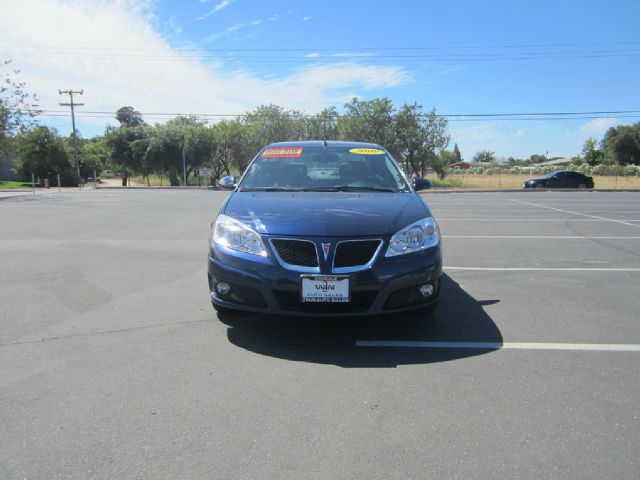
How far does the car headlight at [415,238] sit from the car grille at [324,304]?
0.36 m

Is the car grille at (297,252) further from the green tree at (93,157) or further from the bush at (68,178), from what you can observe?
the green tree at (93,157)

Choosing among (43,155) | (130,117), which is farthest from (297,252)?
(130,117)

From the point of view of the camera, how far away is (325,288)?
358 centimetres

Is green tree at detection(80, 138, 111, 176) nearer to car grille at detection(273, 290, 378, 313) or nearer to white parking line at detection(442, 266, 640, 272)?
white parking line at detection(442, 266, 640, 272)

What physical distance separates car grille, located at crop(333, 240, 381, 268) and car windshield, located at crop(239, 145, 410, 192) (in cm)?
127

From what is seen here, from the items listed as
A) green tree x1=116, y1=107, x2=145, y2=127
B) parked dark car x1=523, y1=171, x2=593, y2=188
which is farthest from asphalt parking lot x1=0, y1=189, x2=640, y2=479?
green tree x1=116, y1=107, x2=145, y2=127

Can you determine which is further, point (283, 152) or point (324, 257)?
point (283, 152)

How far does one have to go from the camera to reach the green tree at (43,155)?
163 feet

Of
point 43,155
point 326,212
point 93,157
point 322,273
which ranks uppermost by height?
point 93,157

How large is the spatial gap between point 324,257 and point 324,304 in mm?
345

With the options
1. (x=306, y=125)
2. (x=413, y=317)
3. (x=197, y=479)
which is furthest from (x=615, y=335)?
(x=306, y=125)

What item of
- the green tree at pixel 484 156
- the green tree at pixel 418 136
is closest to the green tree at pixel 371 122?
the green tree at pixel 418 136

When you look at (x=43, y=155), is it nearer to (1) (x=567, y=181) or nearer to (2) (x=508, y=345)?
(1) (x=567, y=181)

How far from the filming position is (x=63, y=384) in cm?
321
